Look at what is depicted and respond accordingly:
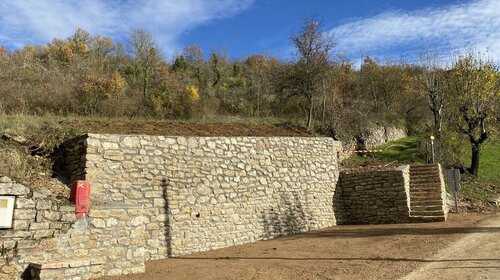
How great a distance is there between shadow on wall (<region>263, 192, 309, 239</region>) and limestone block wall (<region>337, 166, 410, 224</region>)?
260 cm

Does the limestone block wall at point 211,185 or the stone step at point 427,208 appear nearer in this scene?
the limestone block wall at point 211,185

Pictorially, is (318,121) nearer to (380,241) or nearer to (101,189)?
(380,241)

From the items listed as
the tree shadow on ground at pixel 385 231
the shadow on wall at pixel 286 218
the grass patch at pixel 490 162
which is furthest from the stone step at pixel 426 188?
the grass patch at pixel 490 162

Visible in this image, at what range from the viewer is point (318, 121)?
922 inches

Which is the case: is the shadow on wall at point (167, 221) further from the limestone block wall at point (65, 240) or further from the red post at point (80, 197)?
the red post at point (80, 197)

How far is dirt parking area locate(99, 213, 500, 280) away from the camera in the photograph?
7514 millimetres

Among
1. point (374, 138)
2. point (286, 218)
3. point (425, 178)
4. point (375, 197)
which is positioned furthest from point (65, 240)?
point (374, 138)

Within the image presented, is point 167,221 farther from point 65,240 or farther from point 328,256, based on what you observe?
point 328,256

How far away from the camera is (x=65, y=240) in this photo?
669cm

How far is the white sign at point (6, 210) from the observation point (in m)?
6.09

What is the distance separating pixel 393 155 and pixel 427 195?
8.35 m

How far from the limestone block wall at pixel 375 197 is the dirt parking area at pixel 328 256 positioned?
4.46ft

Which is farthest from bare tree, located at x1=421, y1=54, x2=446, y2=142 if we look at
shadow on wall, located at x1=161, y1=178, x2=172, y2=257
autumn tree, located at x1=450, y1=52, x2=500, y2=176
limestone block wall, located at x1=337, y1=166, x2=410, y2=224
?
shadow on wall, located at x1=161, y1=178, x2=172, y2=257

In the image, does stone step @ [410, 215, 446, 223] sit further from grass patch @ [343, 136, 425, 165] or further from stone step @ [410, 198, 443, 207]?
grass patch @ [343, 136, 425, 165]
